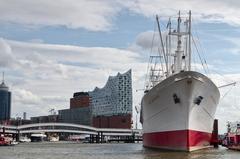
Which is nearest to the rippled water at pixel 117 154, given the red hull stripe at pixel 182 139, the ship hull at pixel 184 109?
the red hull stripe at pixel 182 139

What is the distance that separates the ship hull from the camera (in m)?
72.9

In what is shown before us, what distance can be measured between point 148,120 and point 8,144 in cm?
7433

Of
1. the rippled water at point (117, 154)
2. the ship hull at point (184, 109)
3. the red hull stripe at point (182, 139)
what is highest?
the ship hull at point (184, 109)

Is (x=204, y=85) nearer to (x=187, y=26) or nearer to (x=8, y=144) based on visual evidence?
(x=187, y=26)

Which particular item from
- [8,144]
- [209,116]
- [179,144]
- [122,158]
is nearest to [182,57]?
[209,116]

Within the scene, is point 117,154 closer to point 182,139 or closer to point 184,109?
point 182,139

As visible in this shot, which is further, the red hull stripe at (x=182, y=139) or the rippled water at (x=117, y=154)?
the red hull stripe at (x=182, y=139)

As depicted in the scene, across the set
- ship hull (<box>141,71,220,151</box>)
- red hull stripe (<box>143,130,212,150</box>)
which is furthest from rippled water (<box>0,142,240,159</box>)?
ship hull (<box>141,71,220,151</box>)

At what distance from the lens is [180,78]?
242 ft

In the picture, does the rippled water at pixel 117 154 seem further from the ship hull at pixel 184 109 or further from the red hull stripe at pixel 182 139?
the ship hull at pixel 184 109

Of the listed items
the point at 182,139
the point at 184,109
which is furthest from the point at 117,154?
the point at 184,109

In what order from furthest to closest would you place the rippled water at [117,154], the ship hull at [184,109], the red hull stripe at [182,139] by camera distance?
1. the ship hull at [184,109]
2. the red hull stripe at [182,139]
3. the rippled water at [117,154]

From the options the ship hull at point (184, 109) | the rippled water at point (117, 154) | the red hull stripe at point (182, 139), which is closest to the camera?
the rippled water at point (117, 154)

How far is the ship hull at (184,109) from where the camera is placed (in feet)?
239
